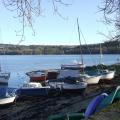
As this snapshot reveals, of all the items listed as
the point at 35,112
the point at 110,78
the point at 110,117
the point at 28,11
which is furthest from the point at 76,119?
the point at 110,78

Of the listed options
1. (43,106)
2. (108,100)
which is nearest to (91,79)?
(43,106)

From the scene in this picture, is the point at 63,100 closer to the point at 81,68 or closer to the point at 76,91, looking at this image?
the point at 76,91

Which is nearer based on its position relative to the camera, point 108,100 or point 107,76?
point 108,100

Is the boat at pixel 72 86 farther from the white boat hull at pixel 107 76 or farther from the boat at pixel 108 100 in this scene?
the boat at pixel 108 100

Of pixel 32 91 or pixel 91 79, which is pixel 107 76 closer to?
pixel 91 79

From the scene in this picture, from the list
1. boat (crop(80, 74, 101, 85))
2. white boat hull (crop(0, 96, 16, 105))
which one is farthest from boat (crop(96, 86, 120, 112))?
boat (crop(80, 74, 101, 85))

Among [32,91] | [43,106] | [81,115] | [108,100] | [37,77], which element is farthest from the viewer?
[37,77]

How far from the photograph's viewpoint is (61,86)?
123ft

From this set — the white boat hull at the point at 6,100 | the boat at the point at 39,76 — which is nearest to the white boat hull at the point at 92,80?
the boat at the point at 39,76

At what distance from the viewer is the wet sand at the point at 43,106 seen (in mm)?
26219

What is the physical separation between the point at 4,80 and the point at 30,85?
12361 mm

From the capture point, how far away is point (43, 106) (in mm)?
30266

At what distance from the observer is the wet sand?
26.2m

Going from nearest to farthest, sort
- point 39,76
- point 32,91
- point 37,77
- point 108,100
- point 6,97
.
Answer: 1. point 108,100
2. point 6,97
3. point 32,91
4. point 37,77
5. point 39,76
